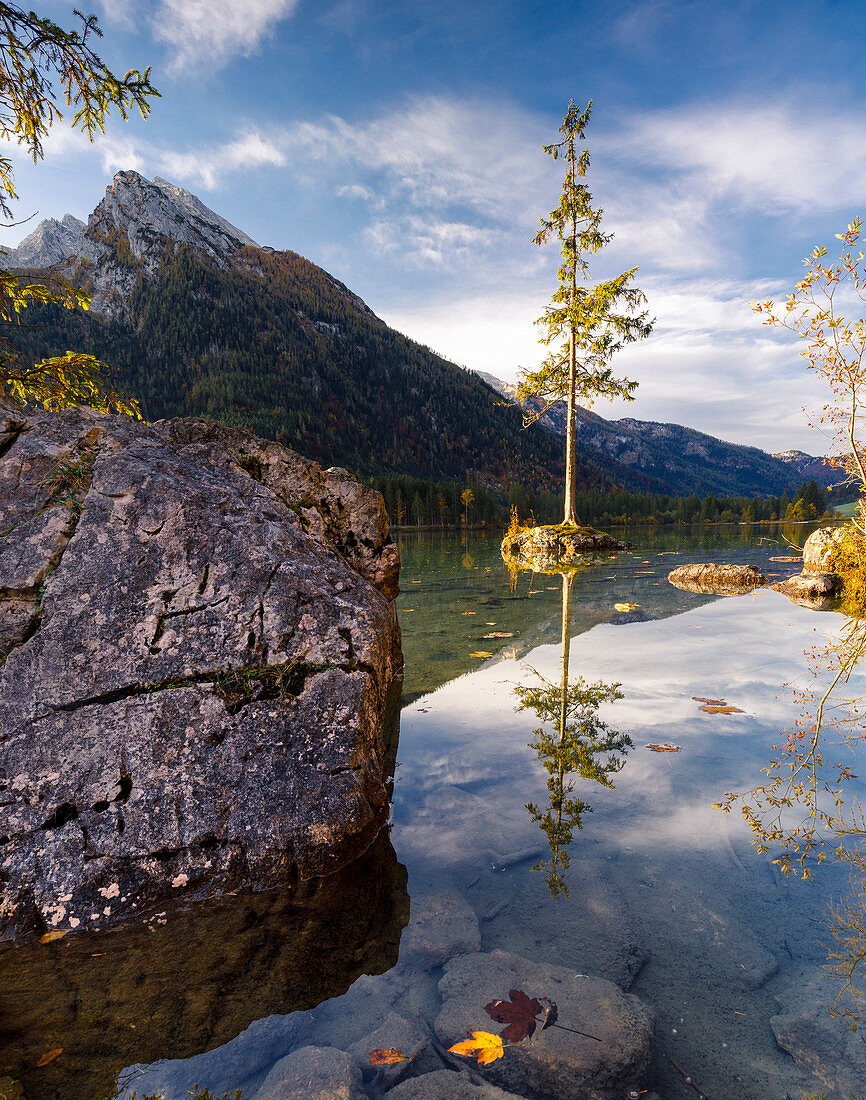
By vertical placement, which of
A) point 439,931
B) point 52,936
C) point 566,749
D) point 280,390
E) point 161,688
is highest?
point 280,390

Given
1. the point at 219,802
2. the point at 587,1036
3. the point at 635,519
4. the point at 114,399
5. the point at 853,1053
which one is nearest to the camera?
the point at 853,1053

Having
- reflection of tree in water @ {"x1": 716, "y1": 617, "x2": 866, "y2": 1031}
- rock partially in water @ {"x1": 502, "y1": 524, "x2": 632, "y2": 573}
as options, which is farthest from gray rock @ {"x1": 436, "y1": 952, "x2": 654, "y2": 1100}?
rock partially in water @ {"x1": 502, "y1": 524, "x2": 632, "y2": 573}

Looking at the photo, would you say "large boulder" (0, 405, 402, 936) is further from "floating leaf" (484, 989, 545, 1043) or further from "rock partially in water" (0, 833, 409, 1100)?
"floating leaf" (484, 989, 545, 1043)

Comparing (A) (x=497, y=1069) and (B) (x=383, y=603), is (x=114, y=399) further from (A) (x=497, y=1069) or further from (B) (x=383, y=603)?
(A) (x=497, y=1069)

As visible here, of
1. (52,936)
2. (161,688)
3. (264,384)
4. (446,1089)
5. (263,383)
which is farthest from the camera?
(263,383)

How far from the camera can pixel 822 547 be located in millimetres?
11453

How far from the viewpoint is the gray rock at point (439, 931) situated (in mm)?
2049

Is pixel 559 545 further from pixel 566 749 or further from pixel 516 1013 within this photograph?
pixel 516 1013

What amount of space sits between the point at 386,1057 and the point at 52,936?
1.74 metres

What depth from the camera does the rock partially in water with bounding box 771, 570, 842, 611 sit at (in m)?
9.53

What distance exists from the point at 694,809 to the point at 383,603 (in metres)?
2.63

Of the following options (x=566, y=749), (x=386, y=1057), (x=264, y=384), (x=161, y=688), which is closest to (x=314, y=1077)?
(x=386, y=1057)

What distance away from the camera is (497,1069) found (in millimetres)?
1579

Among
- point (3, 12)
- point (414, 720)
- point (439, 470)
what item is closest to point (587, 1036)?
point (414, 720)
